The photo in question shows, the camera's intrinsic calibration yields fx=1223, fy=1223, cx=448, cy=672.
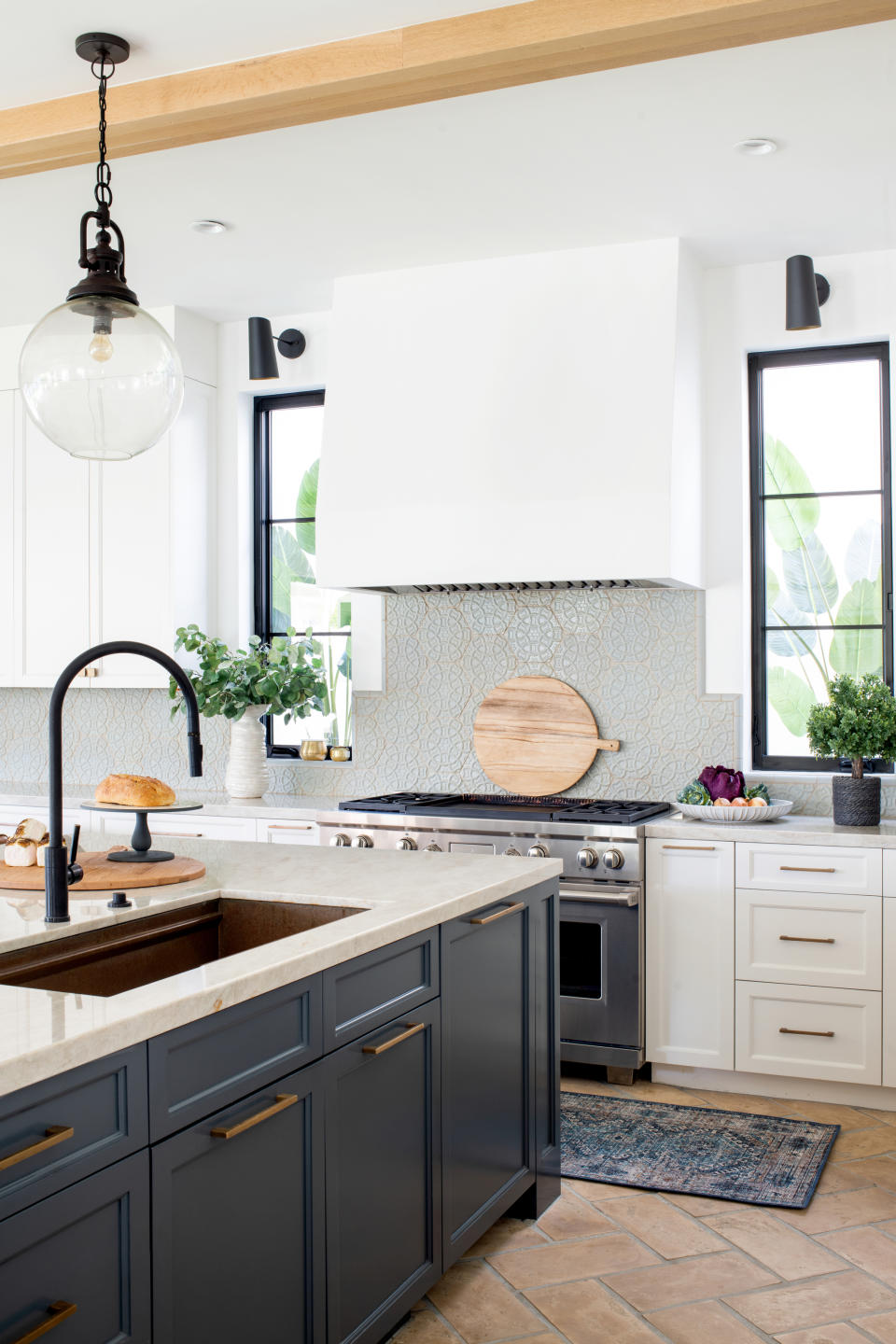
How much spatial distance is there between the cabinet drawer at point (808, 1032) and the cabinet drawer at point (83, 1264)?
108 inches

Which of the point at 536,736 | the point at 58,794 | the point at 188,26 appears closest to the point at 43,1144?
the point at 58,794

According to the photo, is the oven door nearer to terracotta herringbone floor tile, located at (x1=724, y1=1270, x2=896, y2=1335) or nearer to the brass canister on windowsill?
terracotta herringbone floor tile, located at (x1=724, y1=1270, x2=896, y2=1335)

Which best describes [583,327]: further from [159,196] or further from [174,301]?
[174,301]

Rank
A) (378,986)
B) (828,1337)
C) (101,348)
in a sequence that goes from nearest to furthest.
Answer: (378,986)
(101,348)
(828,1337)

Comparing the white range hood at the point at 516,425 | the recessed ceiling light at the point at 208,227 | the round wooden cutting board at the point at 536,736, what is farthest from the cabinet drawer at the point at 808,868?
the recessed ceiling light at the point at 208,227

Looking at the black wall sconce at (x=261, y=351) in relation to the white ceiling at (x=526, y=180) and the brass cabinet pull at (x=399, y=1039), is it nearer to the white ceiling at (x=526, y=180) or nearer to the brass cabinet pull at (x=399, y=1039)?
the white ceiling at (x=526, y=180)

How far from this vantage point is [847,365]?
454 cm

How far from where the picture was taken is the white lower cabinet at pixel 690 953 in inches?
157

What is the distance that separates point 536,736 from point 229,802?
125cm

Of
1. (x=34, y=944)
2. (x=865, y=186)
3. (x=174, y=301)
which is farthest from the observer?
(x=174, y=301)

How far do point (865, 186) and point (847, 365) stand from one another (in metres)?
0.86

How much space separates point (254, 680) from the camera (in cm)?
484

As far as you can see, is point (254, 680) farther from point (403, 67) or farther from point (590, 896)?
point (403, 67)

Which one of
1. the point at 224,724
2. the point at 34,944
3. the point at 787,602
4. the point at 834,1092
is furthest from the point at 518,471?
the point at 34,944
